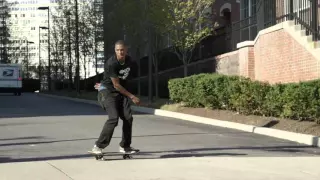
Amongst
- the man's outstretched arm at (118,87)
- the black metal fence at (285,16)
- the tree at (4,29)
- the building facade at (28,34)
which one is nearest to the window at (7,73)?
the building facade at (28,34)

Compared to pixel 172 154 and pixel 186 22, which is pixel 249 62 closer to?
pixel 186 22

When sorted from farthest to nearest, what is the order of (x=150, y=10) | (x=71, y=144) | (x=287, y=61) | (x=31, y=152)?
(x=150, y=10)
(x=287, y=61)
(x=71, y=144)
(x=31, y=152)

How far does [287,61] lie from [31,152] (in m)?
9.83

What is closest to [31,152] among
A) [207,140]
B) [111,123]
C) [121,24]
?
[111,123]

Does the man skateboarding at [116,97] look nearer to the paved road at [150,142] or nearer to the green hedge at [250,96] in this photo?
the paved road at [150,142]

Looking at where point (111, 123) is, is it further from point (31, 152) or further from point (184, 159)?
point (31, 152)

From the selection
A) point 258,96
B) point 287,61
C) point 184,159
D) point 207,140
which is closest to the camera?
point 184,159

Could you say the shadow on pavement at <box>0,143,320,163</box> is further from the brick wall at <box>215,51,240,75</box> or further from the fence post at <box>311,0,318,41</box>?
the brick wall at <box>215,51,240,75</box>

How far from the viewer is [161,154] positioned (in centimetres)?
909

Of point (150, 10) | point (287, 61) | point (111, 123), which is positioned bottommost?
point (111, 123)

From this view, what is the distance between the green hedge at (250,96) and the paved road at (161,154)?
1.22 m

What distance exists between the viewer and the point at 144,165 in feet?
26.1

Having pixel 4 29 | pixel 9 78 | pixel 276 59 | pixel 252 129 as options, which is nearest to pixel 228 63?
pixel 276 59

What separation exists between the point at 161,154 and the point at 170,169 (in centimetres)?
145
